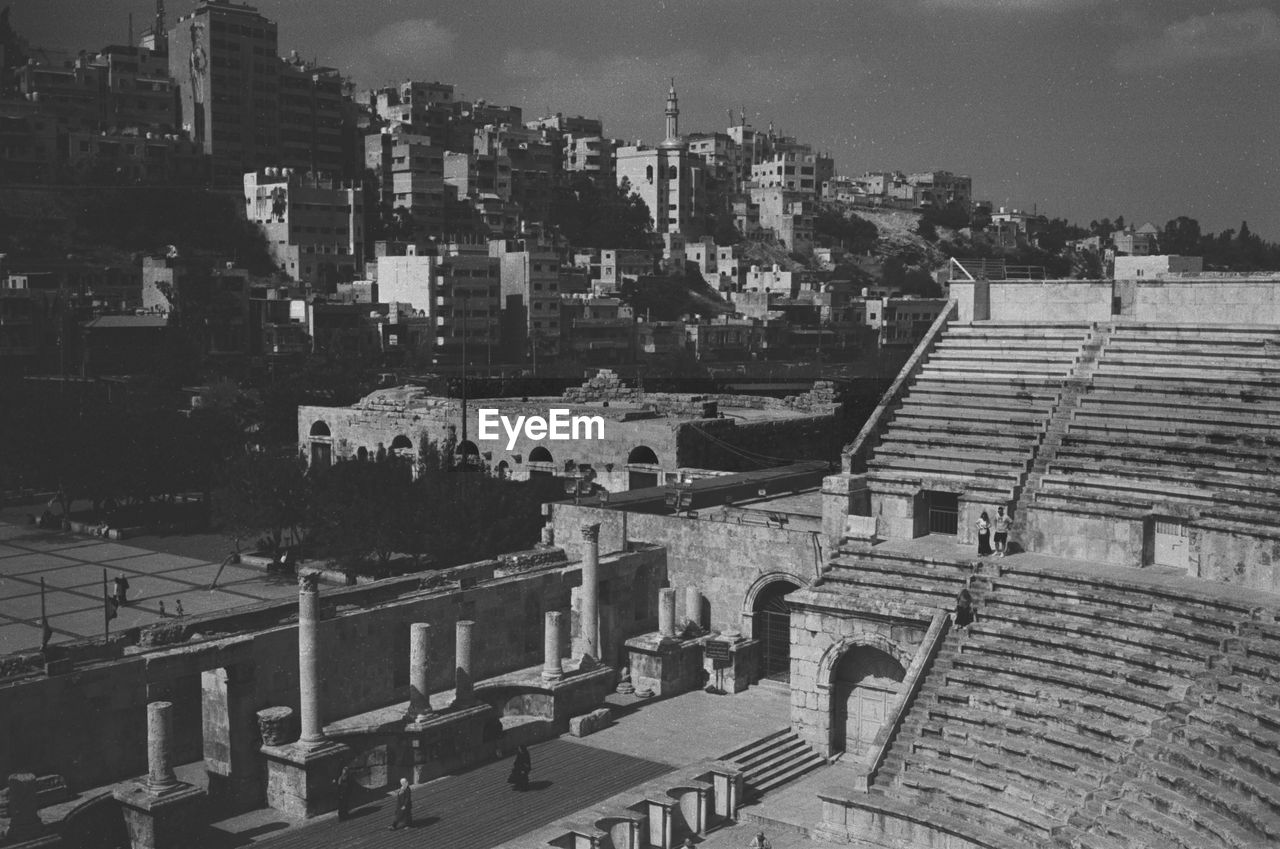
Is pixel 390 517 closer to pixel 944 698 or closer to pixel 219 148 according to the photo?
pixel 944 698

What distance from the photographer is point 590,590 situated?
3136 cm

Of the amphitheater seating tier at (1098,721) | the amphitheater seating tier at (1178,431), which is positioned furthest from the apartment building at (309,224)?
the amphitheater seating tier at (1098,721)

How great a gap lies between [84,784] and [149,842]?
2.48 meters

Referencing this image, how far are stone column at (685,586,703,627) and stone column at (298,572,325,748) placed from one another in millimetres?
11380

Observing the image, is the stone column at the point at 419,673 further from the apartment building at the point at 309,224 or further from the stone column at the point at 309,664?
the apartment building at the point at 309,224

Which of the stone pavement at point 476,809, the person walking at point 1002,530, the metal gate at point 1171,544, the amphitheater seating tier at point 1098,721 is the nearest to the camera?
the amphitheater seating tier at point 1098,721

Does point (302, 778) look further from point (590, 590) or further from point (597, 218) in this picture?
point (597, 218)

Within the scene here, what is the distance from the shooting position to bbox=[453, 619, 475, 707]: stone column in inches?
1079

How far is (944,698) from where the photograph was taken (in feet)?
80.0

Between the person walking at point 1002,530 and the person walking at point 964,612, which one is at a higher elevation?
the person walking at point 1002,530

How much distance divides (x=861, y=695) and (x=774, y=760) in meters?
2.47

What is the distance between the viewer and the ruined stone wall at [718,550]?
106 ft

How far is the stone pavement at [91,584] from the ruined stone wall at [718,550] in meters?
9.35

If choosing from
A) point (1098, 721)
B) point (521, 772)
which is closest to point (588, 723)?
point (521, 772)
